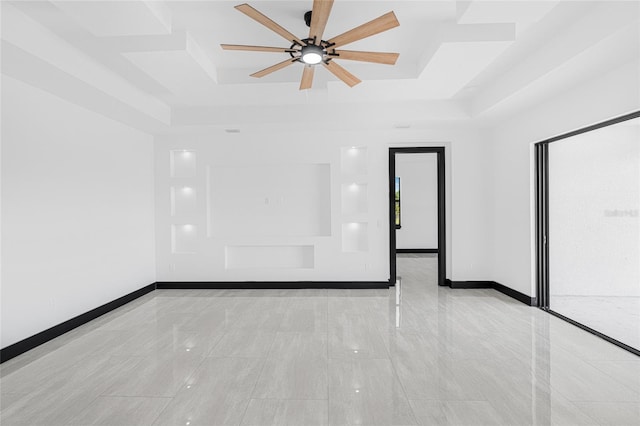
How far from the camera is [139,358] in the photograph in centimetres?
323

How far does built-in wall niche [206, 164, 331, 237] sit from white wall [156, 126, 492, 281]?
2 cm

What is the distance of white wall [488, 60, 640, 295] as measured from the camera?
10.9 ft

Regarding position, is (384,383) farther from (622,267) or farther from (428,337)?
(622,267)

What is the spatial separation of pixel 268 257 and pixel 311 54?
401 centimetres

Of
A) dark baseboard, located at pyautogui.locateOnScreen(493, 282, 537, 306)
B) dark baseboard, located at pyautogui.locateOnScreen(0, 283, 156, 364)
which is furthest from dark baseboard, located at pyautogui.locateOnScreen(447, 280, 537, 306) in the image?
dark baseboard, located at pyautogui.locateOnScreen(0, 283, 156, 364)

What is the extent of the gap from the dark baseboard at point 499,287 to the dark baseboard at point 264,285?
121cm

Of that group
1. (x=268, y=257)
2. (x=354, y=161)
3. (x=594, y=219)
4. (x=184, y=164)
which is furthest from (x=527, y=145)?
(x=184, y=164)

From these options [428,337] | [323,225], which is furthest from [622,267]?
[323,225]

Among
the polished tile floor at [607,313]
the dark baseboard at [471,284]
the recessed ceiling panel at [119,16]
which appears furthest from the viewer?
the dark baseboard at [471,284]

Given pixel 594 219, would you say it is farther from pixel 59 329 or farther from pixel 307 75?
pixel 59 329

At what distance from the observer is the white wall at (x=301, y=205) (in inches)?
234

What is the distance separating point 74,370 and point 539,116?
18.9 feet

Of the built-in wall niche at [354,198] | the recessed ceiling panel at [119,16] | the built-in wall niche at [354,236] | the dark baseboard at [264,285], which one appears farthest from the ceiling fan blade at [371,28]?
the dark baseboard at [264,285]

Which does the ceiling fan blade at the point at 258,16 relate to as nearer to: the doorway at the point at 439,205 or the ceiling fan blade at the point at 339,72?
the ceiling fan blade at the point at 339,72
